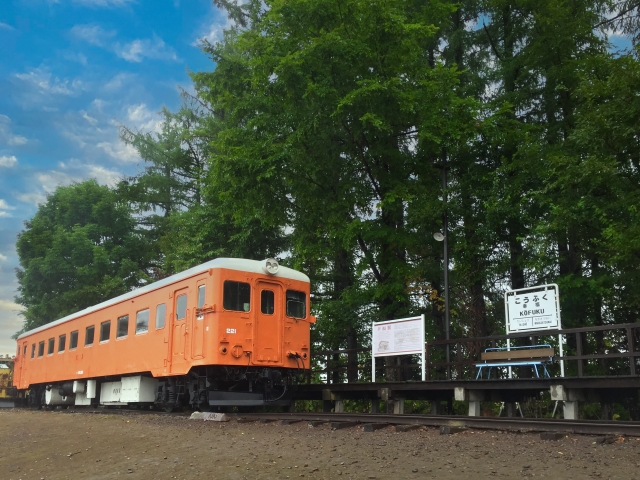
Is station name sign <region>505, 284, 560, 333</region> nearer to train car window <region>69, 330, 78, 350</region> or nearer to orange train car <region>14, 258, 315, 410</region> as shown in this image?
orange train car <region>14, 258, 315, 410</region>

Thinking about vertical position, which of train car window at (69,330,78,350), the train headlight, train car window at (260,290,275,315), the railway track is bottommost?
the railway track

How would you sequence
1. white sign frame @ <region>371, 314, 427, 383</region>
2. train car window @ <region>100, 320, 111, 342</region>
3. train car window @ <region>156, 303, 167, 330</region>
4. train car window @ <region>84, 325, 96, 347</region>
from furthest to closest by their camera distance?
train car window @ <region>84, 325, 96, 347</region> < train car window @ <region>100, 320, 111, 342</region> < train car window @ <region>156, 303, 167, 330</region> < white sign frame @ <region>371, 314, 427, 383</region>

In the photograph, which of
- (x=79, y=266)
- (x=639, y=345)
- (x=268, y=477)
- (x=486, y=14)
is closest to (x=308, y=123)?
(x=486, y=14)

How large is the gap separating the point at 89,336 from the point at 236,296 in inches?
314

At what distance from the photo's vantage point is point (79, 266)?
35.7m

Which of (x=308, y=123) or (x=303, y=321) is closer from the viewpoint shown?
(x=303, y=321)

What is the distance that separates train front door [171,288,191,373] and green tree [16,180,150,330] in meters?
19.3

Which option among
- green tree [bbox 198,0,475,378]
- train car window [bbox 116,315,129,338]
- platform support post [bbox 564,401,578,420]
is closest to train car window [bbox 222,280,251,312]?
A: green tree [bbox 198,0,475,378]

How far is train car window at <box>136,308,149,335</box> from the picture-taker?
16.1 m

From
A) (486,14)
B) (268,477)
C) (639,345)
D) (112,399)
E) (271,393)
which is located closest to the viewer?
(268,477)

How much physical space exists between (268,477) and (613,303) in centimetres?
1301

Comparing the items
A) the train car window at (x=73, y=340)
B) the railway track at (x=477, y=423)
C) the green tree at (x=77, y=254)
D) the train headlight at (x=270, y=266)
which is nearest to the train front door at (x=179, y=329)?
Result: the train headlight at (x=270, y=266)

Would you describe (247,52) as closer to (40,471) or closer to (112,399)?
(112,399)

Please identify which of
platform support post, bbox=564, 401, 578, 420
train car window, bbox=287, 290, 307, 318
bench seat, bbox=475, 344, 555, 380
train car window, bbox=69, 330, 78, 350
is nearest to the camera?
platform support post, bbox=564, 401, 578, 420
